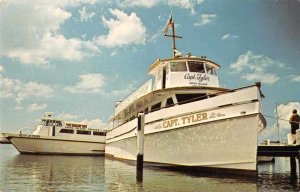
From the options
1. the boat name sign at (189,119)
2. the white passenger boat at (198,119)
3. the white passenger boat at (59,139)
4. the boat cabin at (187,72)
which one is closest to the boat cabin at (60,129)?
the white passenger boat at (59,139)

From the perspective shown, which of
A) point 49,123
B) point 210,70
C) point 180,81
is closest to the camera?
point 180,81

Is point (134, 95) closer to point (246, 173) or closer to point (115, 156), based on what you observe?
point (115, 156)

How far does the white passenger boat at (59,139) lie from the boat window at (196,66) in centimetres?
1778

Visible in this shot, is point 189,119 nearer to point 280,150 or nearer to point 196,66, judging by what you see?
point 196,66

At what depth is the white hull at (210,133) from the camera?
998 centimetres

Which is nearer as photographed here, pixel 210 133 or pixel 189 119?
pixel 210 133

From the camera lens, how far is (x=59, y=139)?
2805 cm

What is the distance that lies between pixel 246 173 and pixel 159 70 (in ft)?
20.3

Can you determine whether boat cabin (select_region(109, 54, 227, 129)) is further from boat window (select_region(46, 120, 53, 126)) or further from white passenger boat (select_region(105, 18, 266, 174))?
boat window (select_region(46, 120, 53, 126))

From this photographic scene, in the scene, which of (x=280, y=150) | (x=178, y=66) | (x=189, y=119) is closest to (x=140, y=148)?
(x=189, y=119)

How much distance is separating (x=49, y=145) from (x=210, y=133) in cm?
2029

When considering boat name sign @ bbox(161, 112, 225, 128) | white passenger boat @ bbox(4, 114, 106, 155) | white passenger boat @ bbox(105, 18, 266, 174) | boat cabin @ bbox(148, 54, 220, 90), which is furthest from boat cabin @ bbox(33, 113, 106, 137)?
boat name sign @ bbox(161, 112, 225, 128)

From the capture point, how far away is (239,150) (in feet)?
33.1

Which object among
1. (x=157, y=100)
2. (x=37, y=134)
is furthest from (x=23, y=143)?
(x=157, y=100)
